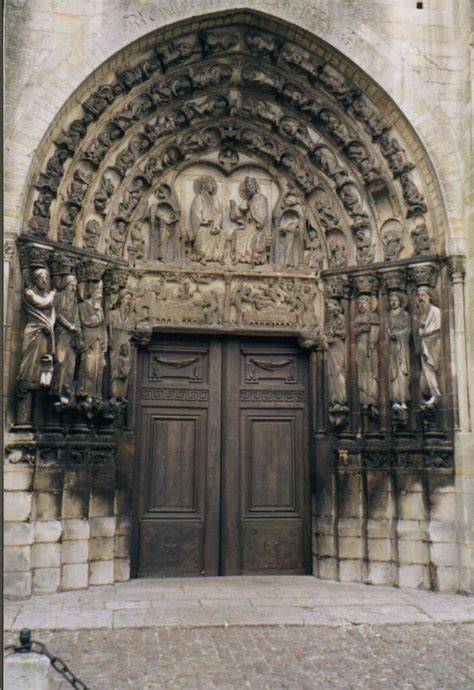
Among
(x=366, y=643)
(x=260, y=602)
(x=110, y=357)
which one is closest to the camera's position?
(x=366, y=643)

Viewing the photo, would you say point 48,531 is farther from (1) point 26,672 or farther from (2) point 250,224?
(2) point 250,224

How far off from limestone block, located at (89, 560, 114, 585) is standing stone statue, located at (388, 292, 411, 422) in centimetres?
370

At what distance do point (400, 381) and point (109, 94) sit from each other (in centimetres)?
473

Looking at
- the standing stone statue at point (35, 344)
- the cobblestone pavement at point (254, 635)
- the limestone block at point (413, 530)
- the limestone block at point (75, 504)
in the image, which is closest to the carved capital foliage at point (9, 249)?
the standing stone statue at point (35, 344)

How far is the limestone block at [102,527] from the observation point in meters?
8.16

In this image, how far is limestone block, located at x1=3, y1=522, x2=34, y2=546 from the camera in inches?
285

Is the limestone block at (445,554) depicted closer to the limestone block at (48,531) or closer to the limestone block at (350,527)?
the limestone block at (350,527)

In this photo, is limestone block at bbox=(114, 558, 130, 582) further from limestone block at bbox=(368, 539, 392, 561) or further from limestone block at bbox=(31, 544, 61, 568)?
limestone block at bbox=(368, 539, 392, 561)

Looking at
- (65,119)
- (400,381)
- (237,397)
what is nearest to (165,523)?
(237,397)

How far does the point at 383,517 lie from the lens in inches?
330

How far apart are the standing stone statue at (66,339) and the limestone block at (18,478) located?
30.5 inches

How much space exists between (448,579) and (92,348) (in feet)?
15.2

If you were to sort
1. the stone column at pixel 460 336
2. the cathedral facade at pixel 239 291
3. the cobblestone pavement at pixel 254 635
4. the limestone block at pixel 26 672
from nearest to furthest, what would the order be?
the limestone block at pixel 26 672 → the cobblestone pavement at pixel 254 635 → the cathedral facade at pixel 239 291 → the stone column at pixel 460 336

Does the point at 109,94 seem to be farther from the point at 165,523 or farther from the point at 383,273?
the point at 165,523
